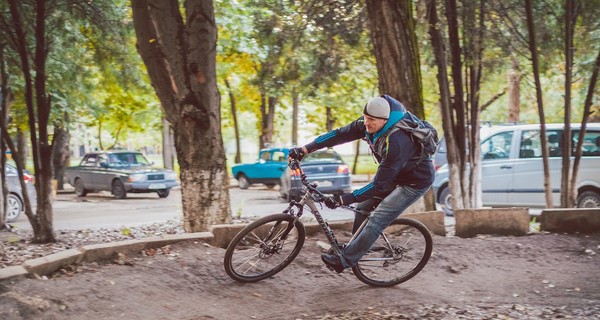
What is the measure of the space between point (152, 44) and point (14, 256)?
11.1ft

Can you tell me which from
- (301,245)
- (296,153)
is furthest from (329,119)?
(296,153)

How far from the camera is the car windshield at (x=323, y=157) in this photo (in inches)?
714

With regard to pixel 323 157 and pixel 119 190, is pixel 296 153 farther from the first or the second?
pixel 119 190

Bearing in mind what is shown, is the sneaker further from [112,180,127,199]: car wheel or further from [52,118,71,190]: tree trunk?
[52,118,71,190]: tree trunk

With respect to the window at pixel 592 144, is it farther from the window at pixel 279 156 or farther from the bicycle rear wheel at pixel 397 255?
the window at pixel 279 156

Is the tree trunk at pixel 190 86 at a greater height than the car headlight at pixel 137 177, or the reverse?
the tree trunk at pixel 190 86

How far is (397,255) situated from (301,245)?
983mm

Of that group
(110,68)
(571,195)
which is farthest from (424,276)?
(110,68)

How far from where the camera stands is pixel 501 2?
34.0ft

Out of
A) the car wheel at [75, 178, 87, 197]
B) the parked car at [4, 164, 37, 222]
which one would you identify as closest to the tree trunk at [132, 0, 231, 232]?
the parked car at [4, 164, 37, 222]

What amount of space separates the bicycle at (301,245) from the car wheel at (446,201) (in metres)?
7.65

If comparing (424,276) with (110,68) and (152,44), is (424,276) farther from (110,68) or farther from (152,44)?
(110,68)

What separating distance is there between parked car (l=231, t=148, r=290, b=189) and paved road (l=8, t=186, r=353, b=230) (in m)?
0.75

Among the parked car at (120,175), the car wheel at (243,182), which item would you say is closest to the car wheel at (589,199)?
the parked car at (120,175)
